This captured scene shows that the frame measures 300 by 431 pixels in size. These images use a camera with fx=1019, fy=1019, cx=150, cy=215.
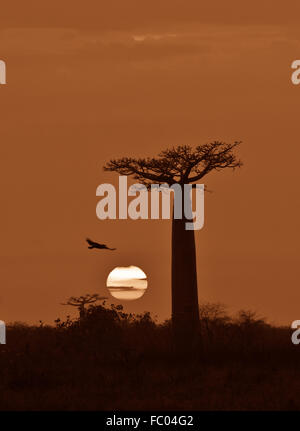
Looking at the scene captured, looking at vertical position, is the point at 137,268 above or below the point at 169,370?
above

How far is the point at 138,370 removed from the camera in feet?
75.0

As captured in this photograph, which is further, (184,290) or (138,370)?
(184,290)

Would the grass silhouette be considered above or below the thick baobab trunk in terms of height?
below

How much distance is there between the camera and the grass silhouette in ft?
64.5

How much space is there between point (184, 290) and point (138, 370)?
3.99m

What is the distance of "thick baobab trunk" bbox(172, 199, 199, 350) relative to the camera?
86.4 ft

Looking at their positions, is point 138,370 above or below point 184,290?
below

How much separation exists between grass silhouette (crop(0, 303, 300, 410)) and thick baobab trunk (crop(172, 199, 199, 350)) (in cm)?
54

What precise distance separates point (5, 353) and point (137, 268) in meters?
5.14

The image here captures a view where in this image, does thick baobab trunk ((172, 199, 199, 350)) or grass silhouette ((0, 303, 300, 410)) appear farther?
thick baobab trunk ((172, 199, 199, 350))
